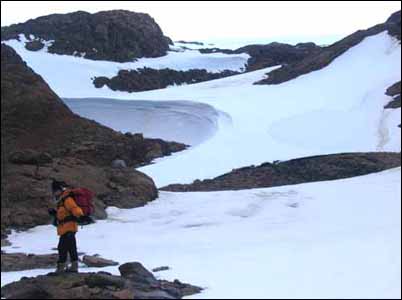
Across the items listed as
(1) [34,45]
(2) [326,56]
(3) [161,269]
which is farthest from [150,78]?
(3) [161,269]

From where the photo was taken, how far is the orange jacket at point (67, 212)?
7.36 metres

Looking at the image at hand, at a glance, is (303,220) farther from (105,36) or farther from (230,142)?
(105,36)

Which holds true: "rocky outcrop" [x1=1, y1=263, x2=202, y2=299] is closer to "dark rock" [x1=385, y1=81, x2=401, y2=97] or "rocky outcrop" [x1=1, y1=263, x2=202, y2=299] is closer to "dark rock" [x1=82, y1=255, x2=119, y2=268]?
"dark rock" [x1=82, y1=255, x2=119, y2=268]

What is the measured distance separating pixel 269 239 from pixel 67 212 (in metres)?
3.29

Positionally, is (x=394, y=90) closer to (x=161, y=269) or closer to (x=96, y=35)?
(x=161, y=269)

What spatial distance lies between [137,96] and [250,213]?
28.2m

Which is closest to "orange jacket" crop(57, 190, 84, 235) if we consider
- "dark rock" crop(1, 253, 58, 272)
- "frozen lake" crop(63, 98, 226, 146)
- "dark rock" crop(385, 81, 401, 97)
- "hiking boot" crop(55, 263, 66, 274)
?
"hiking boot" crop(55, 263, 66, 274)

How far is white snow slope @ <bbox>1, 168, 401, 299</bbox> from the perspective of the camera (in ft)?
23.4

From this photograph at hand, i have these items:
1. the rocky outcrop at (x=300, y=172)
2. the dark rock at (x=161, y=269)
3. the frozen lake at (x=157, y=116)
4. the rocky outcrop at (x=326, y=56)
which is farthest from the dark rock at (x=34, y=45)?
the dark rock at (x=161, y=269)

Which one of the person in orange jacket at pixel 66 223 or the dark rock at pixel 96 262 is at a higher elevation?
the person in orange jacket at pixel 66 223

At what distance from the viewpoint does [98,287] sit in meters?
6.36

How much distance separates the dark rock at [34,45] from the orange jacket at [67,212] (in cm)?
4611

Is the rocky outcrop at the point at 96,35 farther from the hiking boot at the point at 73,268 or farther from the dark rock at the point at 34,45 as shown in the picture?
the hiking boot at the point at 73,268

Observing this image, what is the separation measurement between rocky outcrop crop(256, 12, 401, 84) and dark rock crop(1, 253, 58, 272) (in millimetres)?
26157
